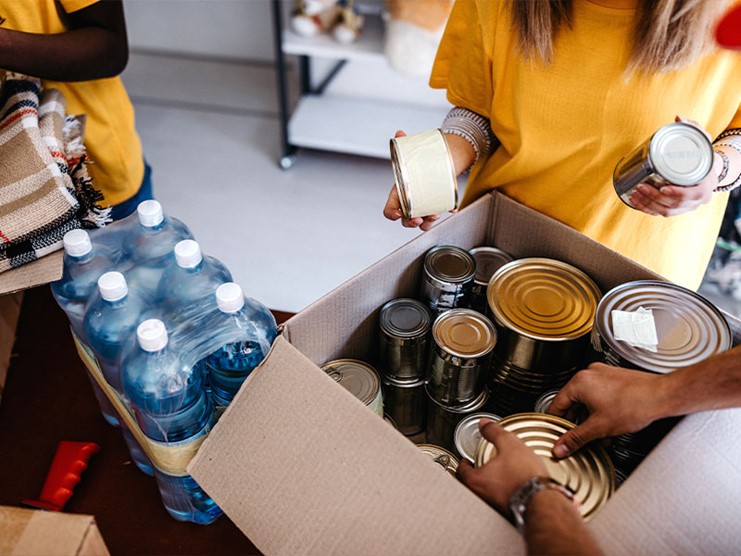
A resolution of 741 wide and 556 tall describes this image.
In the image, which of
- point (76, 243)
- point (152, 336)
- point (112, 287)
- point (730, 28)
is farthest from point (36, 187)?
point (730, 28)

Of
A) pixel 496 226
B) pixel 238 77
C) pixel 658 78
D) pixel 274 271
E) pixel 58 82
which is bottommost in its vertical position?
pixel 274 271

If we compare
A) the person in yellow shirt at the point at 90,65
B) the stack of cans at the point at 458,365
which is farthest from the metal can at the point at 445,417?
the person in yellow shirt at the point at 90,65

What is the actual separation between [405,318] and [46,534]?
0.61 meters

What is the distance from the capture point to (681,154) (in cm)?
92

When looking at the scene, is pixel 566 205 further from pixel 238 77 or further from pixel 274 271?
pixel 238 77

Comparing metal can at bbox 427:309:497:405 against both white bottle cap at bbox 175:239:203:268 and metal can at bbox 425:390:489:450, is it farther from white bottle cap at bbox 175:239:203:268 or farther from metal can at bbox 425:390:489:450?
white bottle cap at bbox 175:239:203:268

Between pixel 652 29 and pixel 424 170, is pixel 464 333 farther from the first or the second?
pixel 652 29

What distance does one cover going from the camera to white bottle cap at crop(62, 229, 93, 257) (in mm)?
945

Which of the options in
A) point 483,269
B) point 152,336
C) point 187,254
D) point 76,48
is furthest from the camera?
point 76,48

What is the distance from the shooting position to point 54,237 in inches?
40.1

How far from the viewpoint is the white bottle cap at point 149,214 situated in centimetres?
98

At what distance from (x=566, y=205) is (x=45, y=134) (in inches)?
38.7

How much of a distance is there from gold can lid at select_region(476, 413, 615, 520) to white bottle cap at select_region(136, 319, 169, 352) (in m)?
0.45

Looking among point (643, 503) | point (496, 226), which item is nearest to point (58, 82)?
point (496, 226)
